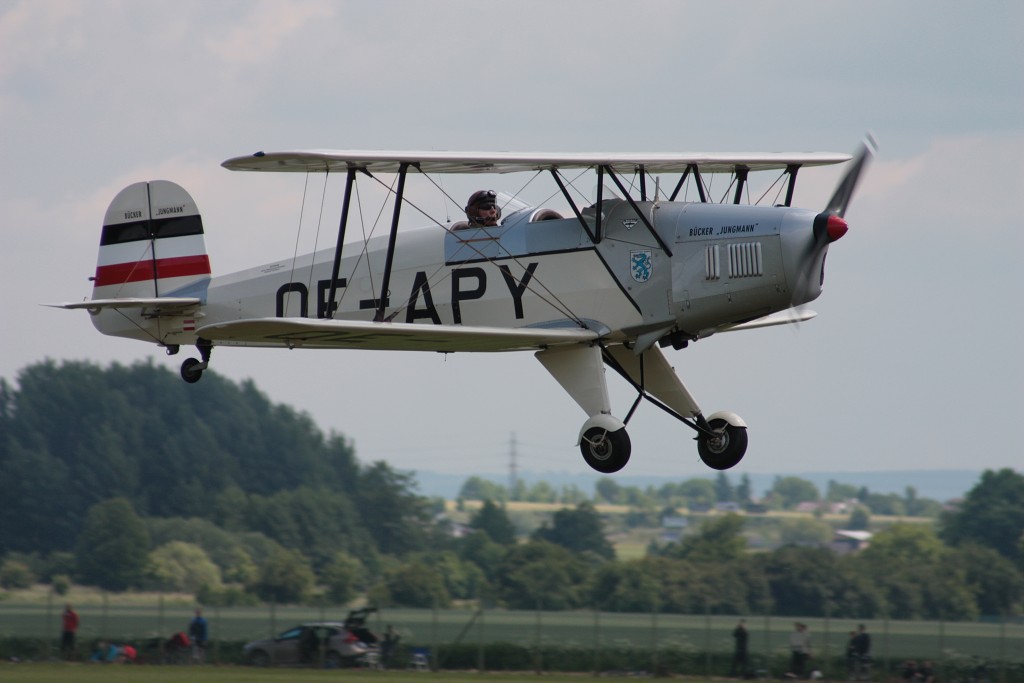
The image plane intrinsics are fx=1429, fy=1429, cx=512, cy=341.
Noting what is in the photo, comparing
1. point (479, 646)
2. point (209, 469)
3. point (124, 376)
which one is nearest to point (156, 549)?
point (209, 469)

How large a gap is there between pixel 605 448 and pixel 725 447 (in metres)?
1.70

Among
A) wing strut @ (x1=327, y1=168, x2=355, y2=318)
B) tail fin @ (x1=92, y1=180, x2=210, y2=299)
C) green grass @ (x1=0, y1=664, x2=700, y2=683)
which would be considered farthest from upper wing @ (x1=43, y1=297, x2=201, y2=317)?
green grass @ (x1=0, y1=664, x2=700, y2=683)

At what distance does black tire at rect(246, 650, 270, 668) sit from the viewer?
2852 centimetres

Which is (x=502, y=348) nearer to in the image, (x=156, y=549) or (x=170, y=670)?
(x=170, y=670)

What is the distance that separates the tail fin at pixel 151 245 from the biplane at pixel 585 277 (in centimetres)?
172

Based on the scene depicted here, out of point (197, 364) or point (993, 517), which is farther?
point (993, 517)

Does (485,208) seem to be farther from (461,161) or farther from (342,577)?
(342,577)

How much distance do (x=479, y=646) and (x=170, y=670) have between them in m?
6.44

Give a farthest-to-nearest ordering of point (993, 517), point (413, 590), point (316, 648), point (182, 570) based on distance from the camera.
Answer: point (993, 517)
point (182, 570)
point (413, 590)
point (316, 648)

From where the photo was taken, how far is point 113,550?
61312 mm

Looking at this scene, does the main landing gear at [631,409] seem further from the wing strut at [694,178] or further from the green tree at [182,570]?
the green tree at [182,570]

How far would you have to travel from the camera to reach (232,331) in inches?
478

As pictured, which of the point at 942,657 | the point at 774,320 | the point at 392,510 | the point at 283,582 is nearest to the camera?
the point at 774,320

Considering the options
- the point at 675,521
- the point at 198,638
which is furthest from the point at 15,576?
the point at 675,521
